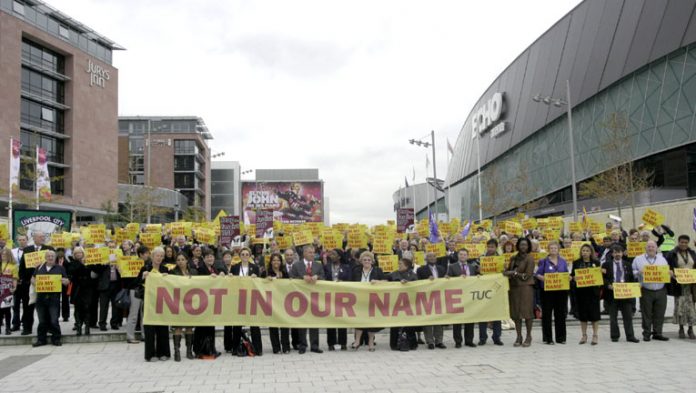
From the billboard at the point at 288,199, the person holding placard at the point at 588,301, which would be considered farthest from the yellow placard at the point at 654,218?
the billboard at the point at 288,199

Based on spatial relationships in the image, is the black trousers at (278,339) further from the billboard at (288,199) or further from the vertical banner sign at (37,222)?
the billboard at (288,199)

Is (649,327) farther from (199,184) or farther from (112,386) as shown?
(199,184)

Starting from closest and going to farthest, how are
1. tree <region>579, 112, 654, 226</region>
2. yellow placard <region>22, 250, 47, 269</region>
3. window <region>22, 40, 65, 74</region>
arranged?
yellow placard <region>22, 250, 47, 269</region>
tree <region>579, 112, 654, 226</region>
window <region>22, 40, 65, 74</region>

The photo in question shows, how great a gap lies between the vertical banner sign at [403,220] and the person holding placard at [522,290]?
9105 millimetres

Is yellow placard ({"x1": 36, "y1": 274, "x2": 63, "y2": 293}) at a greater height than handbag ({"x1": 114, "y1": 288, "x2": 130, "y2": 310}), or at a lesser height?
greater

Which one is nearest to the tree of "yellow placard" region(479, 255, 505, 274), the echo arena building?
the echo arena building

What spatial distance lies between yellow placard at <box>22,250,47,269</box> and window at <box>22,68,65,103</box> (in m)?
47.5

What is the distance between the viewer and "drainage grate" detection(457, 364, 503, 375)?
329 inches

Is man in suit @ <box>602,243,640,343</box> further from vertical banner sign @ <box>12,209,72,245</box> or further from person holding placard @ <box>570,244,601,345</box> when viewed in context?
vertical banner sign @ <box>12,209,72,245</box>

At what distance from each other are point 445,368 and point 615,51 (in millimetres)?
35794

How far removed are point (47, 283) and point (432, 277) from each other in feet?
23.9

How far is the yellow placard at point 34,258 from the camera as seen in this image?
11.3 meters

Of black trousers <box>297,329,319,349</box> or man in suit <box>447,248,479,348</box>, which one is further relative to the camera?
man in suit <box>447,248,479,348</box>

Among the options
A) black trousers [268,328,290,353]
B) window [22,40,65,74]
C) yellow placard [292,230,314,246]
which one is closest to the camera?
black trousers [268,328,290,353]
